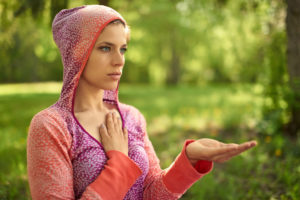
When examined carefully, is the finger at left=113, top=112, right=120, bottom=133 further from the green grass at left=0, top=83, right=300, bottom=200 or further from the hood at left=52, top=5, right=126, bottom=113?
the green grass at left=0, top=83, right=300, bottom=200

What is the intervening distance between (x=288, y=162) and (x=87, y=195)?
9.81 feet

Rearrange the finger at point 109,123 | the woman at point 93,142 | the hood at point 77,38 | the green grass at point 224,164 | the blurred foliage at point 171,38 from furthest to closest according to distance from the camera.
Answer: the blurred foliage at point 171,38, the green grass at point 224,164, the finger at point 109,123, the hood at point 77,38, the woman at point 93,142

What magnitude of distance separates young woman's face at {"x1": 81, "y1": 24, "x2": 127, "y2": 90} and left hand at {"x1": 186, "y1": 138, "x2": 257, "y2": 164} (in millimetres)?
514

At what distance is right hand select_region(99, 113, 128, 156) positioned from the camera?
5.01ft

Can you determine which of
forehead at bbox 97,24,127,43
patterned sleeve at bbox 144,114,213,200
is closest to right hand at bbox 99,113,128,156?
patterned sleeve at bbox 144,114,213,200

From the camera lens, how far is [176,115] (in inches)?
292

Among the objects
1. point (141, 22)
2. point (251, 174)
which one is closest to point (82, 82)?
point (251, 174)

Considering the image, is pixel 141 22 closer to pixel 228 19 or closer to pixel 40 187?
pixel 228 19

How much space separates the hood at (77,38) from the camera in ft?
4.87

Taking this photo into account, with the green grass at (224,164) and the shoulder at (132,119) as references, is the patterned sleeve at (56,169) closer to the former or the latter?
the shoulder at (132,119)

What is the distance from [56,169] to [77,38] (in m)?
0.62

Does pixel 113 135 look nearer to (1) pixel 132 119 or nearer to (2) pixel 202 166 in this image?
(1) pixel 132 119

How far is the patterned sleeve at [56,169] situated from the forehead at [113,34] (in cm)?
46

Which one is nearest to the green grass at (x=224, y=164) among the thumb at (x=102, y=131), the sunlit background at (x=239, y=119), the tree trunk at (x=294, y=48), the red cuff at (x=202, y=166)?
the sunlit background at (x=239, y=119)
